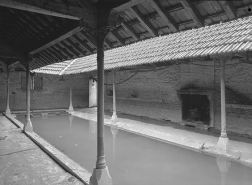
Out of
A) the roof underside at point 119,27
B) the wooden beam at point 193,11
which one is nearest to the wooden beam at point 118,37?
the roof underside at point 119,27

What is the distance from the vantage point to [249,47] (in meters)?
4.83

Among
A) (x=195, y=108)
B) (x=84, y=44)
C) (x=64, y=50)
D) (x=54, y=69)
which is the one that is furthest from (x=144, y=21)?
(x=54, y=69)

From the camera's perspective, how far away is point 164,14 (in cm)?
293

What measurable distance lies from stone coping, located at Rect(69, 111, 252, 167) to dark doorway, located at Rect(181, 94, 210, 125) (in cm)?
152

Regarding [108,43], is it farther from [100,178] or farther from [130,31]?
[100,178]

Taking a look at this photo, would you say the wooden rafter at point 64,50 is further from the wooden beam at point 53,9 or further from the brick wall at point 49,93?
the brick wall at point 49,93

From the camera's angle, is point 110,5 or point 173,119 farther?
point 173,119

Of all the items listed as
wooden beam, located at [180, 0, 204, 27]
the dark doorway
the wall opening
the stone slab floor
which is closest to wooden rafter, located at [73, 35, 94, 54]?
the stone slab floor

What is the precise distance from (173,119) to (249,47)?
5707 mm

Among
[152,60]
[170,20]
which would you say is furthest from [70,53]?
[170,20]

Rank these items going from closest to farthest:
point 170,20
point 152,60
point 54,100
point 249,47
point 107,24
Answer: point 170,20 → point 107,24 → point 249,47 → point 152,60 → point 54,100

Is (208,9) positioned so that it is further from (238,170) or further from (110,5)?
(238,170)

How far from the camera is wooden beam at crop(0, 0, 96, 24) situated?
2.64 m

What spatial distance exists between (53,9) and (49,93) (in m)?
14.4
